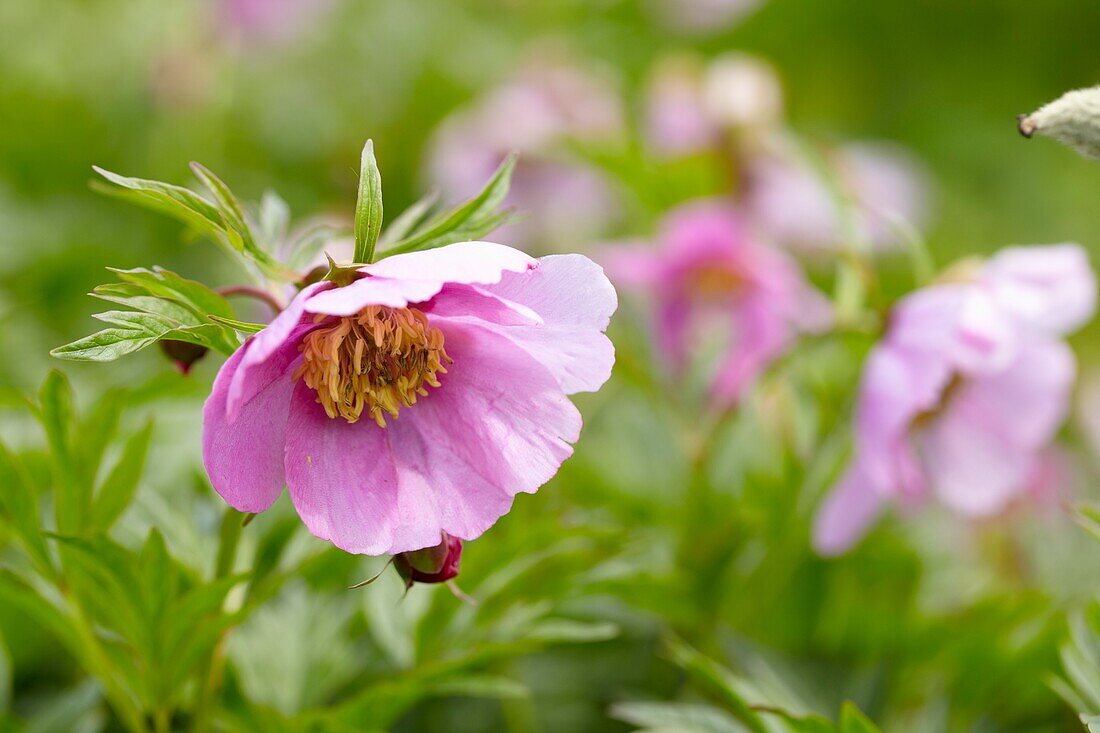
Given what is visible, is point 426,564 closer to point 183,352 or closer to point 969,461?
point 183,352

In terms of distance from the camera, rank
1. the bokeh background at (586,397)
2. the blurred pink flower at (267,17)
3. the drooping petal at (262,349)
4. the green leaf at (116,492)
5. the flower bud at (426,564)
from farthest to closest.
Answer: the blurred pink flower at (267,17), the bokeh background at (586,397), the green leaf at (116,492), the flower bud at (426,564), the drooping petal at (262,349)

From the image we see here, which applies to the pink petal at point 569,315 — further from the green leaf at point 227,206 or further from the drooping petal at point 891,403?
the drooping petal at point 891,403

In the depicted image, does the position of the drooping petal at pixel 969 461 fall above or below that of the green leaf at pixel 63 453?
below

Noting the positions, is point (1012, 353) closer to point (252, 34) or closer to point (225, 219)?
point (225, 219)

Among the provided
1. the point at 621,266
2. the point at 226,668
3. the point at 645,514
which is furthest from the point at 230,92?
the point at 226,668

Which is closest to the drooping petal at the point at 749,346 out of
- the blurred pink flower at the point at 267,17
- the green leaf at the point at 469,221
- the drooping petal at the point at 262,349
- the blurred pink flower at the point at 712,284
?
the blurred pink flower at the point at 712,284

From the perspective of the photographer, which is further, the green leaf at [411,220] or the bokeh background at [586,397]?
the bokeh background at [586,397]

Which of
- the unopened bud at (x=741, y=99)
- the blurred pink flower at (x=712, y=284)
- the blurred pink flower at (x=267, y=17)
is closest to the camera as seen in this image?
the blurred pink flower at (x=712, y=284)

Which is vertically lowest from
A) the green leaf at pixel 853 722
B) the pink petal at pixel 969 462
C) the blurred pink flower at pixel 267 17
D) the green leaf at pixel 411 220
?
the blurred pink flower at pixel 267 17
